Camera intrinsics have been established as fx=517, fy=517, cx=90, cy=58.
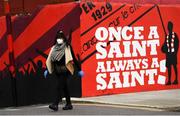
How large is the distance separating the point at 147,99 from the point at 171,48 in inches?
108

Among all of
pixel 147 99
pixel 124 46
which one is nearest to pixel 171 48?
pixel 124 46

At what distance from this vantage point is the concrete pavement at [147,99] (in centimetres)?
1213

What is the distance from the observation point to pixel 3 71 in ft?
43.5

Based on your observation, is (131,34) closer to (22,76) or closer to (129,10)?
(129,10)

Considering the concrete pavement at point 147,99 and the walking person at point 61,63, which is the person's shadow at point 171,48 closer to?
the concrete pavement at point 147,99

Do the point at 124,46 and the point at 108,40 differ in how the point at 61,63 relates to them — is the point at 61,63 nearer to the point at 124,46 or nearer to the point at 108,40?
the point at 108,40

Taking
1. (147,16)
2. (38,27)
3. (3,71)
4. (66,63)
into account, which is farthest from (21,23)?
(147,16)

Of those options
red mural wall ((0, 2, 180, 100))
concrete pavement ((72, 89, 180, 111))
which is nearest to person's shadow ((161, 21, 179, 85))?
red mural wall ((0, 2, 180, 100))

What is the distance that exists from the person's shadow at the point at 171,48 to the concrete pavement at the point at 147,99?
87 centimetres

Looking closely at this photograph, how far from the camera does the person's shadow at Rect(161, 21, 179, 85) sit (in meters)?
15.4

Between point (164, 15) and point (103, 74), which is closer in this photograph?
point (103, 74)

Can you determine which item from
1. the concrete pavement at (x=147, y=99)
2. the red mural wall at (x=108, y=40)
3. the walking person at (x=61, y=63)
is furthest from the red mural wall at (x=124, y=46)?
the walking person at (x=61, y=63)

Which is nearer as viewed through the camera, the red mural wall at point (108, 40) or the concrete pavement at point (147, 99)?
the concrete pavement at point (147, 99)

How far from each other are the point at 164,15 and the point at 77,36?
309cm
